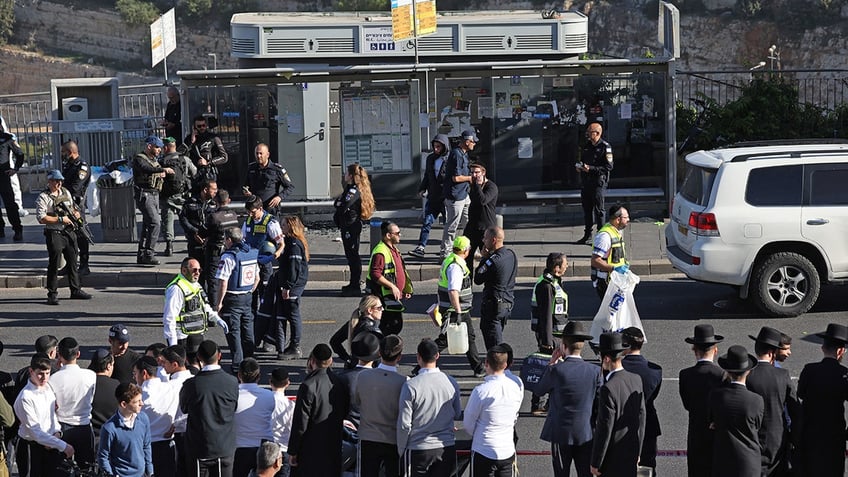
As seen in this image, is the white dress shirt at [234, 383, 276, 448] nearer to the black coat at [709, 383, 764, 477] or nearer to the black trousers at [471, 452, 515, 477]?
the black trousers at [471, 452, 515, 477]

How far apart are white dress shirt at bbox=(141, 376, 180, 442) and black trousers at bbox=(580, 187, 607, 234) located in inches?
397

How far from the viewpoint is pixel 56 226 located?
15.2 meters

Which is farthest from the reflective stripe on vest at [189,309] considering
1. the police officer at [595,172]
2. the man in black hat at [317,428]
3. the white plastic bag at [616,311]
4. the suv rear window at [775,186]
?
the police officer at [595,172]

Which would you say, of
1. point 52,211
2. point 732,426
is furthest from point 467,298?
point 52,211

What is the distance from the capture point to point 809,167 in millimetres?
13953

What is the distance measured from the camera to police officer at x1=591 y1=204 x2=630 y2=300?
12.2 metres

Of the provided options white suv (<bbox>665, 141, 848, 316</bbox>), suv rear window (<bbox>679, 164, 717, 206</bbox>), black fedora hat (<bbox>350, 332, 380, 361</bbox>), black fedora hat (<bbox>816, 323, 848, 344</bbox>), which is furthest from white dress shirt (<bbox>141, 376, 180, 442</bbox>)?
suv rear window (<bbox>679, 164, 717, 206</bbox>)

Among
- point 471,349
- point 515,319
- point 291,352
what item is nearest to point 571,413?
point 471,349

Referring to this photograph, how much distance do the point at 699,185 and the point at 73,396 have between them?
8.22 m

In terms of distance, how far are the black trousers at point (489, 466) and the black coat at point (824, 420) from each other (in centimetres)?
209

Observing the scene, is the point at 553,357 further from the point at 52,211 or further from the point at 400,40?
the point at 400,40

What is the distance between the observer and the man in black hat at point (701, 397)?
27.6 ft

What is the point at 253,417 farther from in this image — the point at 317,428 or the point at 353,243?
the point at 353,243

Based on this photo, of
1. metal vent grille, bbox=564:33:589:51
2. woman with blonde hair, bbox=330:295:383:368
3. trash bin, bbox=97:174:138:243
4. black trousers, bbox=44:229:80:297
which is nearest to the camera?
woman with blonde hair, bbox=330:295:383:368
